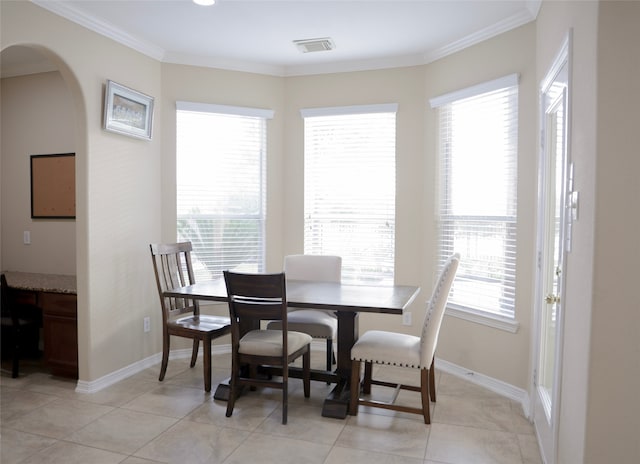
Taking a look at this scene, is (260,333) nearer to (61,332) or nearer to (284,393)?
(284,393)

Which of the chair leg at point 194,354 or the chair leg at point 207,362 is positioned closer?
the chair leg at point 207,362

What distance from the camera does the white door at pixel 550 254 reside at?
87.4 inches

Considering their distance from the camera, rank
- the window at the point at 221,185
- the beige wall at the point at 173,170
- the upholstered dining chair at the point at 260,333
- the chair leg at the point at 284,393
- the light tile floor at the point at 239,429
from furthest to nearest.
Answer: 1. the window at the point at 221,185
2. the beige wall at the point at 173,170
3. the chair leg at the point at 284,393
4. the upholstered dining chair at the point at 260,333
5. the light tile floor at the point at 239,429

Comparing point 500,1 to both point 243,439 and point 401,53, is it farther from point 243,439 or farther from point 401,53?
point 243,439

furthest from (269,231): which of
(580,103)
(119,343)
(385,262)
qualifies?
(580,103)

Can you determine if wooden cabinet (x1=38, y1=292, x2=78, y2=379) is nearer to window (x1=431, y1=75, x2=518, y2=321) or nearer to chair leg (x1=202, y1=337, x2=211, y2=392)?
chair leg (x1=202, y1=337, x2=211, y2=392)

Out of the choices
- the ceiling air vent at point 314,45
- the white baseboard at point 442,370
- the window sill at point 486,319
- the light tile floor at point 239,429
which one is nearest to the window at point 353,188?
the ceiling air vent at point 314,45

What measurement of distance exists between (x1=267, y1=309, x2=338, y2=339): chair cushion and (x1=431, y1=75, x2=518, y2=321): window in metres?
1.08

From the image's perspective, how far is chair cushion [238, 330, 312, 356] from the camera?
9.70 ft

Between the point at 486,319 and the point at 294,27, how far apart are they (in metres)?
2.65

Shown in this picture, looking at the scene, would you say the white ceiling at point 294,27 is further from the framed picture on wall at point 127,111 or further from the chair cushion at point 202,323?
the chair cushion at point 202,323

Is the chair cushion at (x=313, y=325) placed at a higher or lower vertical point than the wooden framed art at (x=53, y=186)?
lower

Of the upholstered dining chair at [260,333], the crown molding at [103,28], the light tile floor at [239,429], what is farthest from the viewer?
the crown molding at [103,28]

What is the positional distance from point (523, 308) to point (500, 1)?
2074 millimetres
